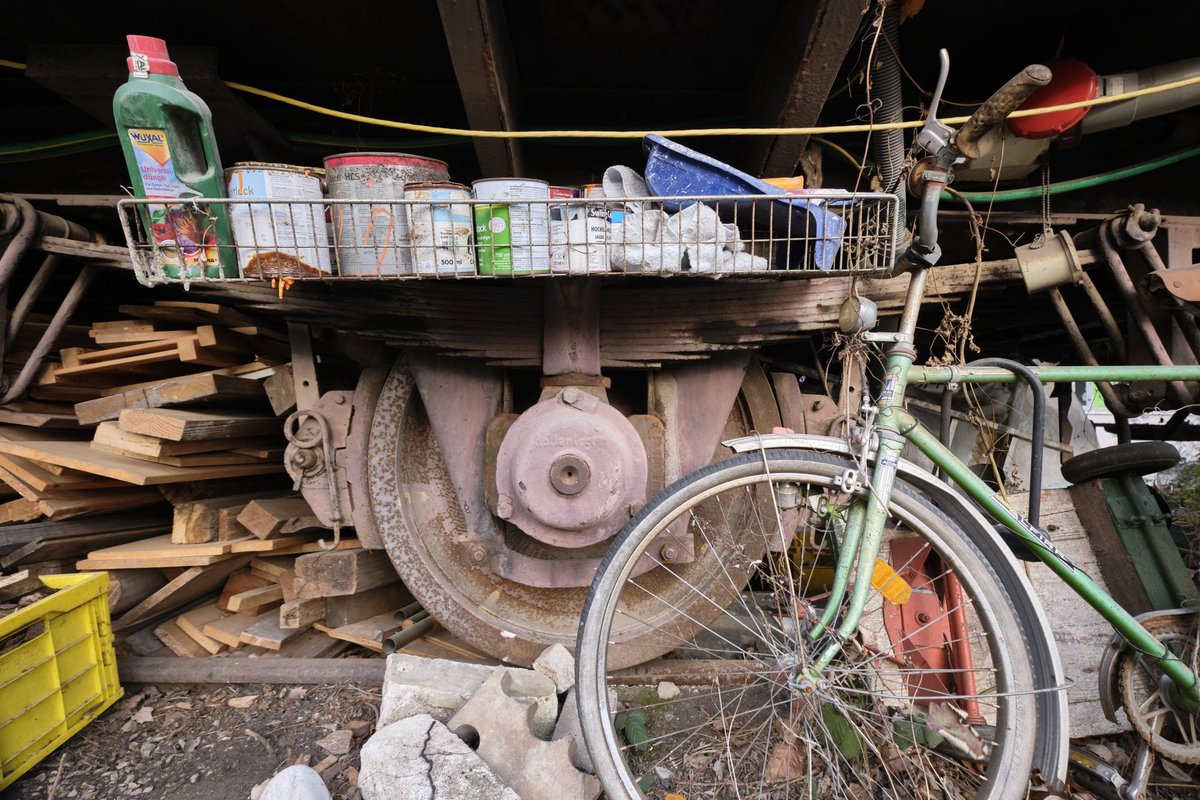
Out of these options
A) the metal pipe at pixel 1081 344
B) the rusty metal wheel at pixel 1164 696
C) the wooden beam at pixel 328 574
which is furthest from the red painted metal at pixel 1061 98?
the wooden beam at pixel 328 574

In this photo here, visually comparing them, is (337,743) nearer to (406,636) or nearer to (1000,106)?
(406,636)

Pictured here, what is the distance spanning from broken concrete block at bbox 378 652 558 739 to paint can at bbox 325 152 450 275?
47.3 inches

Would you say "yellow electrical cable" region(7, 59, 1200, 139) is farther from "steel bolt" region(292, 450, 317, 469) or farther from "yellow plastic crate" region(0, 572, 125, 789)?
"yellow plastic crate" region(0, 572, 125, 789)

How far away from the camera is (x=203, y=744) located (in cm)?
179

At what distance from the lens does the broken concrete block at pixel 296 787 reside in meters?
1.37

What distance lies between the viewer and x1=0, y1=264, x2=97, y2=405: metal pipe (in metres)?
2.01

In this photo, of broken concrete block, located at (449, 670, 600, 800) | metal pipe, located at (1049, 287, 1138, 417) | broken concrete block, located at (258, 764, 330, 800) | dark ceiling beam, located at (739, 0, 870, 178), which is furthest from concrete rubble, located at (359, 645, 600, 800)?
metal pipe, located at (1049, 287, 1138, 417)

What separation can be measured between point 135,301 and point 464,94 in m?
2.07

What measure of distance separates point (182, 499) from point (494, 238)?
179cm

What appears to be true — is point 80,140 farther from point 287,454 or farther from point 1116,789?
point 1116,789

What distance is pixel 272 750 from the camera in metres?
1.75

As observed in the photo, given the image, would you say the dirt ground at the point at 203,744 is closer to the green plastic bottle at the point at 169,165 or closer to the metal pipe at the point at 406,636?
the metal pipe at the point at 406,636

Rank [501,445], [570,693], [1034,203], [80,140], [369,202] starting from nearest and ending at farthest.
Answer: [369,202] < [570,693] < [501,445] < [80,140] < [1034,203]

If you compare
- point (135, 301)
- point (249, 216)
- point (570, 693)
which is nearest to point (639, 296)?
point (249, 216)
